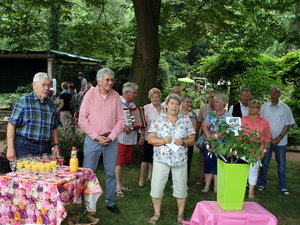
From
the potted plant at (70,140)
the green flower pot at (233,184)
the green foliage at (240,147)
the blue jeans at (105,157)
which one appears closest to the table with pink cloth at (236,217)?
the green flower pot at (233,184)

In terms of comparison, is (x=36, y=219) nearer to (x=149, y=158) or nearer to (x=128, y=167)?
(x=149, y=158)

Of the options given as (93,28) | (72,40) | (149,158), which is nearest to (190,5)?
(93,28)

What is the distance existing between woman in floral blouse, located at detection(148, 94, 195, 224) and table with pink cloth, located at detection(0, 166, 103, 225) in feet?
3.70

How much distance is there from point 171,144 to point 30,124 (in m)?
1.65

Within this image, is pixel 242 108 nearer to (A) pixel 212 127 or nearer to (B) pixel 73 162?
(A) pixel 212 127

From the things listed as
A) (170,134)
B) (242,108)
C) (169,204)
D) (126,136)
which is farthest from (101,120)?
(242,108)

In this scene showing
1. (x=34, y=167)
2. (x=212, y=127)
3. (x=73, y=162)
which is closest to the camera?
(x=34, y=167)

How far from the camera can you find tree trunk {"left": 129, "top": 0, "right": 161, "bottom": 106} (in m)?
8.13

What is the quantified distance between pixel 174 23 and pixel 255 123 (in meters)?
7.66

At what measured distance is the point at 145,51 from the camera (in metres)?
8.18

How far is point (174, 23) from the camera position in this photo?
1268cm

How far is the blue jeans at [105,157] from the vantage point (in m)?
4.92

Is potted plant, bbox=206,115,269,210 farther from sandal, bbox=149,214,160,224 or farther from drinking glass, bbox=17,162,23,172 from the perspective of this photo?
drinking glass, bbox=17,162,23,172

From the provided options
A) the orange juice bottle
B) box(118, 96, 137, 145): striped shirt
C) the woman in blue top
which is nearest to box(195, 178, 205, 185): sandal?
A: the woman in blue top
